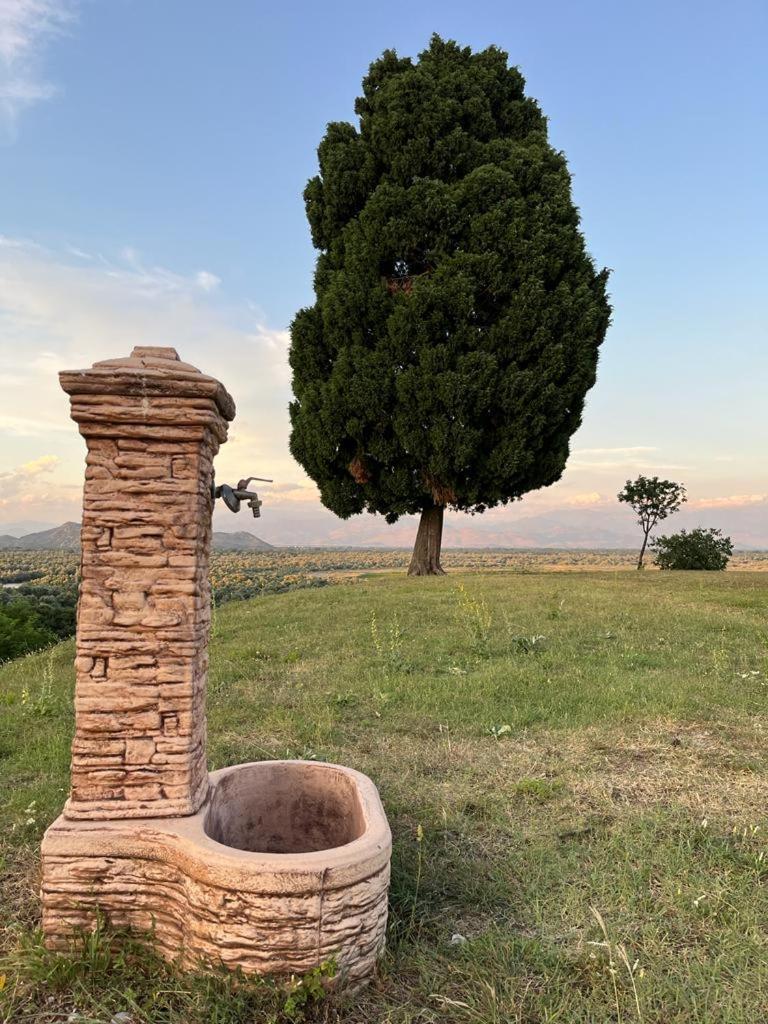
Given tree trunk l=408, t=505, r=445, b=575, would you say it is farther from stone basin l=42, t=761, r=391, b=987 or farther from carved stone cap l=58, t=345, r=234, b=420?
carved stone cap l=58, t=345, r=234, b=420

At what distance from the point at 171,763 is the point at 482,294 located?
17.0 m

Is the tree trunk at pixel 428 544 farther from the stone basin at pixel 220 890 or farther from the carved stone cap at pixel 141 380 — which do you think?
the carved stone cap at pixel 141 380

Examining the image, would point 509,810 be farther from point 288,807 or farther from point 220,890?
point 220,890

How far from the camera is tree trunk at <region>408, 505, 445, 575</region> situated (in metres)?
20.6

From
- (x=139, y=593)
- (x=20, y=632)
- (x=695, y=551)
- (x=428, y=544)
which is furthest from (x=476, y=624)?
(x=695, y=551)

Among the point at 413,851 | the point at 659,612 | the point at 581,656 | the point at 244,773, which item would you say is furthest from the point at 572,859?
the point at 659,612

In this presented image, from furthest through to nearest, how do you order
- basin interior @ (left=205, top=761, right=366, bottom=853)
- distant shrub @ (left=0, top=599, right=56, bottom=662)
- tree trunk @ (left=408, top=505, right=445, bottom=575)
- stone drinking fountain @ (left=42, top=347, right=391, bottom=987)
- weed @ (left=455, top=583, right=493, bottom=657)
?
tree trunk @ (left=408, top=505, right=445, bottom=575) → distant shrub @ (left=0, top=599, right=56, bottom=662) → weed @ (left=455, top=583, right=493, bottom=657) → basin interior @ (left=205, top=761, right=366, bottom=853) → stone drinking fountain @ (left=42, top=347, right=391, bottom=987)

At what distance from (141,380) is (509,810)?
12.6 feet

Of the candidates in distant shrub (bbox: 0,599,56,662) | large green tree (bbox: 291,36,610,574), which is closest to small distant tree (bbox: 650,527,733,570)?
large green tree (bbox: 291,36,610,574)

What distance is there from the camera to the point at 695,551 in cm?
2506

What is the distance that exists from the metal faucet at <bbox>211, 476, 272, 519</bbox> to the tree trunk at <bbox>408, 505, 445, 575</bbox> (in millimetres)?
16492

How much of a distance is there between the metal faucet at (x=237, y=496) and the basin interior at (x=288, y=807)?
1.67 meters

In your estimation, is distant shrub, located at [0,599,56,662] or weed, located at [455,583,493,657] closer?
weed, located at [455,583,493,657]

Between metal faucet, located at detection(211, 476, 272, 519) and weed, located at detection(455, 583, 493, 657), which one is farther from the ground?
metal faucet, located at detection(211, 476, 272, 519)
